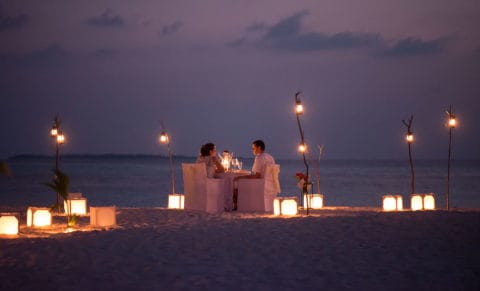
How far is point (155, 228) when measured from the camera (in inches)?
318

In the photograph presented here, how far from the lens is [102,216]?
8.77 meters

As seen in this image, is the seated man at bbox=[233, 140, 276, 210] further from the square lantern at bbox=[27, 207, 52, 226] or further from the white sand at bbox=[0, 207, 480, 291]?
the square lantern at bbox=[27, 207, 52, 226]

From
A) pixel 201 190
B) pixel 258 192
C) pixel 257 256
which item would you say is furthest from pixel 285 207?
pixel 257 256

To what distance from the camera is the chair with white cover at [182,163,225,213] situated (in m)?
10.7

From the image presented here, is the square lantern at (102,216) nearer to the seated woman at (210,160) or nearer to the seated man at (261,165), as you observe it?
the seated woman at (210,160)

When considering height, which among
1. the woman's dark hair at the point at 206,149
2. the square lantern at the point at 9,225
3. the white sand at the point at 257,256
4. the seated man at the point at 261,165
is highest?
the woman's dark hair at the point at 206,149

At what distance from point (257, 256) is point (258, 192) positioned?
175 inches

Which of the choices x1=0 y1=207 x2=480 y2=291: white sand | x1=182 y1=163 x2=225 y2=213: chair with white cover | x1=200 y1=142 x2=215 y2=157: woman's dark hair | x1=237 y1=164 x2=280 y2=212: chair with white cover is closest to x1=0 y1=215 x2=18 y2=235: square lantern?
x1=0 y1=207 x2=480 y2=291: white sand

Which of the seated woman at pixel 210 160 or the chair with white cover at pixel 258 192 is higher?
the seated woman at pixel 210 160

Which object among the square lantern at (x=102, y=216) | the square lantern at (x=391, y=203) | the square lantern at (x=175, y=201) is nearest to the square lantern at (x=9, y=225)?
the square lantern at (x=102, y=216)

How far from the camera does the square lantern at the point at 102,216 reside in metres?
8.74

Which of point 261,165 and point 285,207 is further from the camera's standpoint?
point 261,165

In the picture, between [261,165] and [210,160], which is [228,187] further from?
[261,165]

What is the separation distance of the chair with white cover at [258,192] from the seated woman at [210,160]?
16.7 inches
